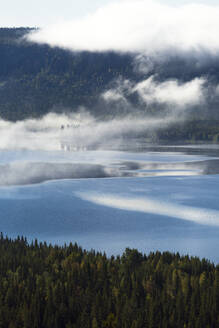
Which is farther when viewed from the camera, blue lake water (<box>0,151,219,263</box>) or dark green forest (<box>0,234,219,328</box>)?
blue lake water (<box>0,151,219,263</box>)

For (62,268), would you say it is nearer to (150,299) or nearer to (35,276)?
(35,276)

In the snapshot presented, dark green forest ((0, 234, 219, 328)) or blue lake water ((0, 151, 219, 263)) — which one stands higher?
dark green forest ((0, 234, 219, 328))

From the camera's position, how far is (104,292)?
63.4ft

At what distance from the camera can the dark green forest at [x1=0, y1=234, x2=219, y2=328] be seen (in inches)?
676

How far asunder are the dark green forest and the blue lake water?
7.81 m

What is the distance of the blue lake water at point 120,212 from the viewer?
115ft

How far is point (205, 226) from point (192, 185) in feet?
91.5

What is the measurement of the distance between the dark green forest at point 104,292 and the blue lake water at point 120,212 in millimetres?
7807

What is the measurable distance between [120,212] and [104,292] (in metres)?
27.2

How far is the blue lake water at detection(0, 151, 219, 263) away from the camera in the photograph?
35.1 metres

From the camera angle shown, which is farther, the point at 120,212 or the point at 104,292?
the point at 120,212

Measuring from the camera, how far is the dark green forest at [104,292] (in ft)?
56.3

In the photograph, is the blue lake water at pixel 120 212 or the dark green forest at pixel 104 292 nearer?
the dark green forest at pixel 104 292

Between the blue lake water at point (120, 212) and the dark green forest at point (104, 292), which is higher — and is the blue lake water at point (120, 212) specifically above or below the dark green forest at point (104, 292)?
Answer: below
